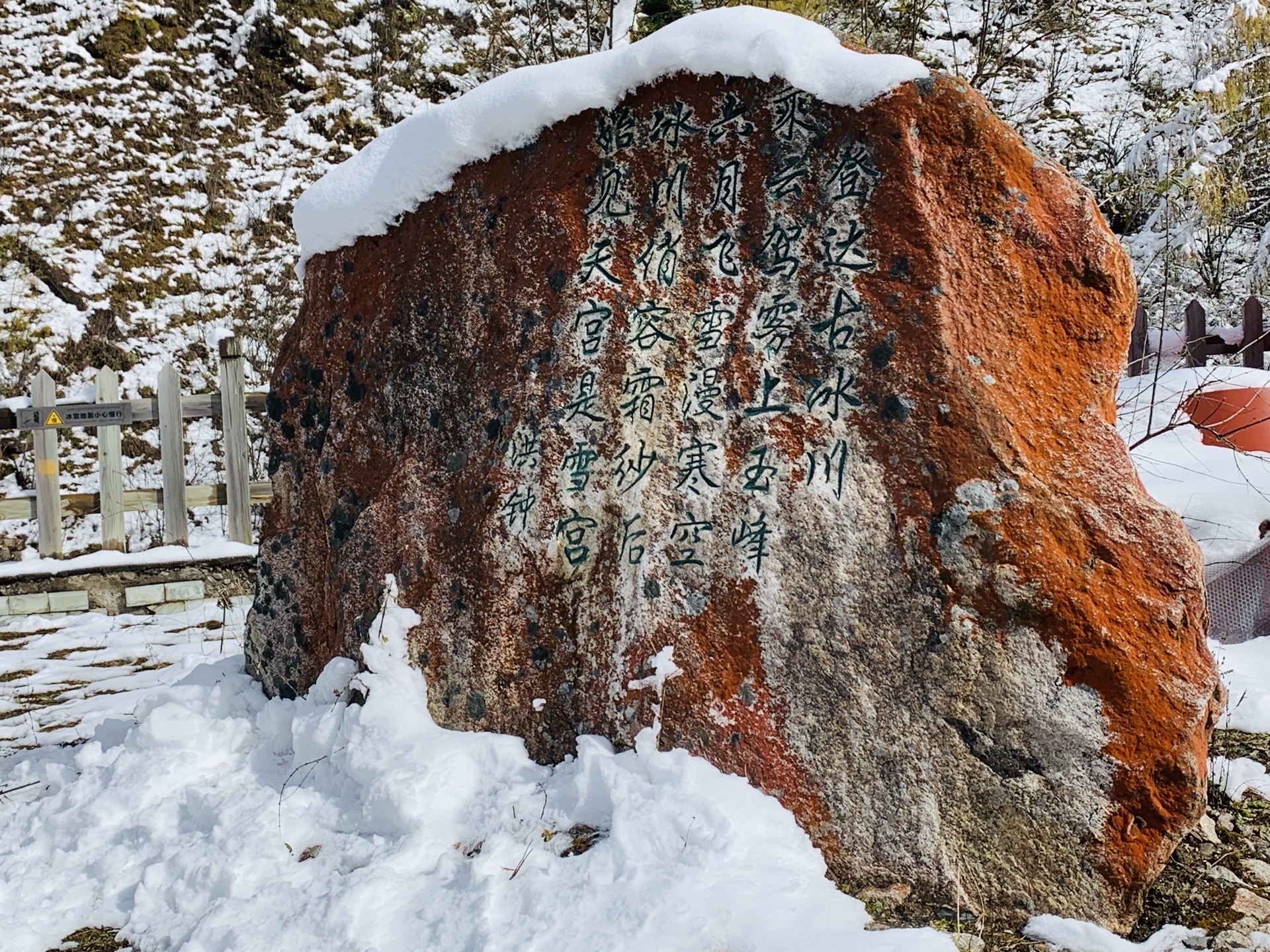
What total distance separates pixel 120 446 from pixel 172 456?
1.27 ft

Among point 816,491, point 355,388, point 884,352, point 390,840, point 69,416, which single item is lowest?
point 390,840

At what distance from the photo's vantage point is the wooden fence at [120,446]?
6.24 m

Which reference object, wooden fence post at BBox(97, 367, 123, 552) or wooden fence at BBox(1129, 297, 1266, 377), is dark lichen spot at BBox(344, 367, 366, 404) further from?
wooden fence at BBox(1129, 297, 1266, 377)

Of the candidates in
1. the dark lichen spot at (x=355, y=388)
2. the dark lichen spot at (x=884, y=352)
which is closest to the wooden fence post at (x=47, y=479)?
the dark lichen spot at (x=355, y=388)

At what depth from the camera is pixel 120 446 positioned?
20.9 feet

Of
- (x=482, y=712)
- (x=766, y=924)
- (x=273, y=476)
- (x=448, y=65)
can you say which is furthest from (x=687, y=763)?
(x=448, y=65)

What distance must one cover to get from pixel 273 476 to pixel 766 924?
7.55ft

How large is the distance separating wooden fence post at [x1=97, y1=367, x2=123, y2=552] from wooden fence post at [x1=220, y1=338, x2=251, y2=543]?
2.29 ft

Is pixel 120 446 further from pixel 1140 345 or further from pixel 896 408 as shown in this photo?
pixel 1140 345

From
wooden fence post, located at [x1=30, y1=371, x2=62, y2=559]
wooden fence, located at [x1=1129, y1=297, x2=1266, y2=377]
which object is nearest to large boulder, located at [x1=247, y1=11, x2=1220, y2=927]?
wooden fence post, located at [x1=30, y1=371, x2=62, y2=559]

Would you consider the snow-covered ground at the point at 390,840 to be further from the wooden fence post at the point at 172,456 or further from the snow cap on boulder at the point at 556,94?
the wooden fence post at the point at 172,456

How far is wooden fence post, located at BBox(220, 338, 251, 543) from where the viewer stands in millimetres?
6340

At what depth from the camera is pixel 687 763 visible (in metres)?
2.22

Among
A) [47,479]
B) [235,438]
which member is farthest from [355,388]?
[47,479]
